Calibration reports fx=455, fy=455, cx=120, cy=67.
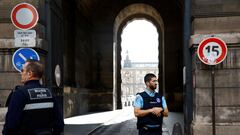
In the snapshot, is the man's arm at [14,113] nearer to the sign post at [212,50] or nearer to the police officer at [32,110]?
the police officer at [32,110]

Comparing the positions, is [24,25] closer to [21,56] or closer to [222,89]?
[21,56]

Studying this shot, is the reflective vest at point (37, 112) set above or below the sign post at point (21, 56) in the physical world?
below

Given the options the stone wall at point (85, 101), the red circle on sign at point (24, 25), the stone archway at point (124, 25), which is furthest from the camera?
the stone archway at point (124, 25)

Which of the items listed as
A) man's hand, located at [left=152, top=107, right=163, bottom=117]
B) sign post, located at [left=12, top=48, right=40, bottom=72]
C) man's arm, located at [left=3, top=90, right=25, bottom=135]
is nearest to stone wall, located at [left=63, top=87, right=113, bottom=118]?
sign post, located at [left=12, top=48, right=40, bottom=72]

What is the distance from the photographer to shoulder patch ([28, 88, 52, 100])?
485cm

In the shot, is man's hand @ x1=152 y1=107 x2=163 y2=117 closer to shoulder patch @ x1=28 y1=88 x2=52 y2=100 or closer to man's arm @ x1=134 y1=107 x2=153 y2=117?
man's arm @ x1=134 y1=107 x2=153 y2=117

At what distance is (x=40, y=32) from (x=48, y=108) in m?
7.13

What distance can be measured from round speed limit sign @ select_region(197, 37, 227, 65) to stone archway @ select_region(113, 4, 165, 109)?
23.4 m

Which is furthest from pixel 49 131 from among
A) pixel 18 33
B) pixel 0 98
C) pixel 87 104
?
pixel 87 104

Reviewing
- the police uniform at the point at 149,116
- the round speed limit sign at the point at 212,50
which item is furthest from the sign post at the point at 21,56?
the police uniform at the point at 149,116

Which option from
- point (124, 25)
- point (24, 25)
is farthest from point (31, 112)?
point (124, 25)

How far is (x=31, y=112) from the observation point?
4836 mm

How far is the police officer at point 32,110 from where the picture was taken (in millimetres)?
4754

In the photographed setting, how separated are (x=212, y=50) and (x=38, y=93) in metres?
6.12
